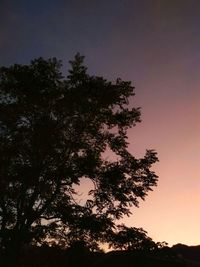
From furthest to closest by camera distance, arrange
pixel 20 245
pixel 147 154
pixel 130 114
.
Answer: pixel 130 114 < pixel 147 154 < pixel 20 245

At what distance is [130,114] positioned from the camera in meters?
26.9

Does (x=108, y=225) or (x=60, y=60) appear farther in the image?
(x=60, y=60)

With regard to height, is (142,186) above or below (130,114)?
below

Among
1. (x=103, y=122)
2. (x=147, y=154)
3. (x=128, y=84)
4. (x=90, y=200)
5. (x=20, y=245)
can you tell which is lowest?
(x=20, y=245)

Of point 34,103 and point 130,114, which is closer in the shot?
point 34,103

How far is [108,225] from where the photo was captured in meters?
24.1

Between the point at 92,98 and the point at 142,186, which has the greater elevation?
the point at 92,98

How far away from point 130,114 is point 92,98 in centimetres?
303

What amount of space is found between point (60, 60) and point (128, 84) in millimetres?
4764

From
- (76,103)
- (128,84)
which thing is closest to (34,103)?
(76,103)

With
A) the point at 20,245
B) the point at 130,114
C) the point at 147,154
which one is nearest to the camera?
the point at 20,245

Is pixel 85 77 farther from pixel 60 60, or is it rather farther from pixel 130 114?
pixel 130 114

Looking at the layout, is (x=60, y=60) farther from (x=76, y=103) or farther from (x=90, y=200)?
(x=90, y=200)

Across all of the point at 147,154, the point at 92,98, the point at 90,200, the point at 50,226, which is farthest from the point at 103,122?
the point at 50,226
